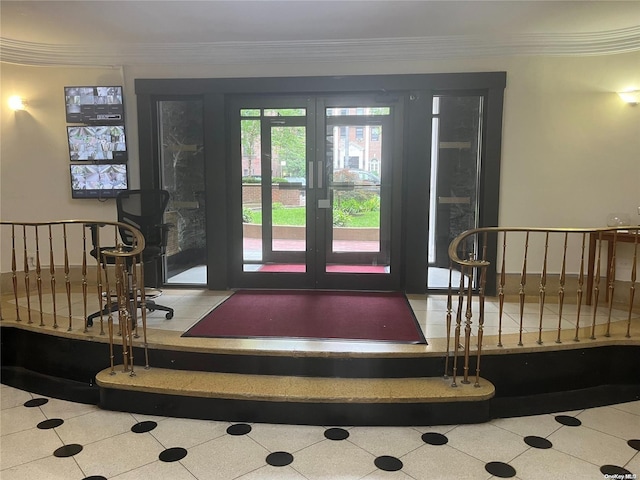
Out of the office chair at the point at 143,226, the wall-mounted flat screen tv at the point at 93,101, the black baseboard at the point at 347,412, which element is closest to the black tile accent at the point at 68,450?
the black baseboard at the point at 347,412

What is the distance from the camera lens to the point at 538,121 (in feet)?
14.9

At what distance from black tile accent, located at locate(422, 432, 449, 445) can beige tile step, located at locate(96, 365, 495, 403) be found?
0.63ft

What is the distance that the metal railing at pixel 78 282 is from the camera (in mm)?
3209

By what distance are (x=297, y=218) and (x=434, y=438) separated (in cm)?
275

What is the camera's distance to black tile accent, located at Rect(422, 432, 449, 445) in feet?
9.04

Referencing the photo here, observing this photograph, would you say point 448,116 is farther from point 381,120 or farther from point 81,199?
point 81,199

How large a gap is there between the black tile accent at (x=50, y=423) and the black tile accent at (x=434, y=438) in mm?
2298

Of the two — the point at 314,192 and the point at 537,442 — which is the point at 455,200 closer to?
the point at 314,192

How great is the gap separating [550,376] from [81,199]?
4.71m

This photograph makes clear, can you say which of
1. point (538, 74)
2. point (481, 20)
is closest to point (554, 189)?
point (538, 74)

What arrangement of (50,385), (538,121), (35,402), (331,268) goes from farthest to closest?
(331,268) < (538,121) < (50,385) < (35,402)

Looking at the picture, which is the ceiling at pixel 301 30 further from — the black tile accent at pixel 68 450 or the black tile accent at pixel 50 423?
the black tile accent at pixel 68 450

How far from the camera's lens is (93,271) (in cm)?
511

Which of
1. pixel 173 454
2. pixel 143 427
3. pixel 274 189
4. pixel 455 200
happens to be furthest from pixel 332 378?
pixel 455 200
